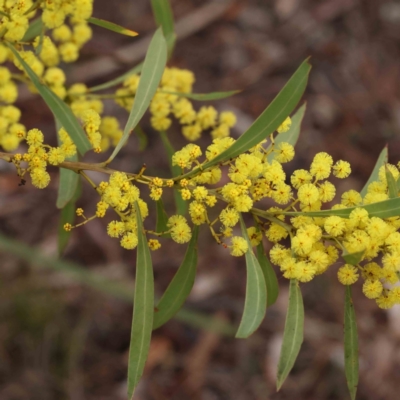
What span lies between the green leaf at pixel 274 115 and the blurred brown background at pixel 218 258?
1768mm

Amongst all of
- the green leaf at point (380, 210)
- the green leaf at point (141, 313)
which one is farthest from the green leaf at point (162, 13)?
the green leaf at point (380, 210)

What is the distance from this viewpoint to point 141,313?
118 cm

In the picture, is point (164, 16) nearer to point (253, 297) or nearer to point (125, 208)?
point (125, 208)

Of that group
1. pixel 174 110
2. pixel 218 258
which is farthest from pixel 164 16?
pixel 218 258

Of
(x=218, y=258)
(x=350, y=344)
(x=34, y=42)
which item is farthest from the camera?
(x=218, y=258)

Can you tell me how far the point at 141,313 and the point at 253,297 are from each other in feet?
0.80

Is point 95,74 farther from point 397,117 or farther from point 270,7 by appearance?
point 397,117

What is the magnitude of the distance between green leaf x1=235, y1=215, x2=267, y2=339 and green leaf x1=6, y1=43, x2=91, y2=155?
1.30 feet

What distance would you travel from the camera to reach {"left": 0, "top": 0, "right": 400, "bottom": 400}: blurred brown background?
291 cm

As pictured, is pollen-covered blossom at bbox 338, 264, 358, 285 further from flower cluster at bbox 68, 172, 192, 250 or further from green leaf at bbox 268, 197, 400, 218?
flower cluster at bbox 68, 172, 192, 250

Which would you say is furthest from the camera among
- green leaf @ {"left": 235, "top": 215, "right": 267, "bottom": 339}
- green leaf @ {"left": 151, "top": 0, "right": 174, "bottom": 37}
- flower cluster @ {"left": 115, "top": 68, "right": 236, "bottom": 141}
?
green leaf @ {"left": 151, "top": 0, "right": 174, "bottom": 37}

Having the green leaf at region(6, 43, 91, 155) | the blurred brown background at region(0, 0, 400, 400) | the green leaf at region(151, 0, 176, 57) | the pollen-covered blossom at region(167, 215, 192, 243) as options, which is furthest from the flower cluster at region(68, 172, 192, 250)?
the blurred brown background at region(0, 0, 400, 400)

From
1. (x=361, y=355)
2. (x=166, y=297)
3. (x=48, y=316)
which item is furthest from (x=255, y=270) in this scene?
(x=361, y=355)

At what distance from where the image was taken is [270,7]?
12.4 feet
